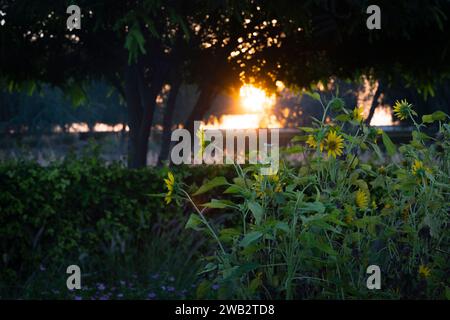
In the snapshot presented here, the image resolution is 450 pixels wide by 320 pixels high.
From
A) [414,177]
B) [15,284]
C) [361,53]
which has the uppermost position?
[361,53]

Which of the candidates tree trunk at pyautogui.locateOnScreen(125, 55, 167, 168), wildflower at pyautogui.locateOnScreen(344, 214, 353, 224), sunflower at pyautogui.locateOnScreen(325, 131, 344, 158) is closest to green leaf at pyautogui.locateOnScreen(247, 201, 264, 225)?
wildflower at pyautogui.locateOnScreen(344, 214, 353, 224)

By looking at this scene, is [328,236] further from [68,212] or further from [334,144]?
[68,212]

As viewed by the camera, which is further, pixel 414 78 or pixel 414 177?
pixel 414 78

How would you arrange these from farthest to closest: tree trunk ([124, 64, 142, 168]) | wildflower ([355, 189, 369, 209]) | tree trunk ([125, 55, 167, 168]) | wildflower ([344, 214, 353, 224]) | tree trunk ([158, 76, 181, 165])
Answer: tree trunk ([158, 76, 181, 165]), tree trunk ([124, 64, 142, 168]), tree trunk ([125, 55, 167, 168]), wildflower ([355, 189, 369, 209]), wildflower ([344, 214, 353, 224])

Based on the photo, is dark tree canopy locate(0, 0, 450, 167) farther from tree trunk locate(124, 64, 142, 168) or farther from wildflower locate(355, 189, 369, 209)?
wildflower locate(355, 189, 369, 209)

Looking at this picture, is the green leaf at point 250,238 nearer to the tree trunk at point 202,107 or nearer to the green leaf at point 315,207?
Result: the green leaf at point 315,207

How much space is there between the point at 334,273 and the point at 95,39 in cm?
1109

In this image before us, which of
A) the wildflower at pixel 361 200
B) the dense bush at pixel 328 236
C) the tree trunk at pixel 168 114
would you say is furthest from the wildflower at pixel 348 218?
the tree trunk at pixel 168 114

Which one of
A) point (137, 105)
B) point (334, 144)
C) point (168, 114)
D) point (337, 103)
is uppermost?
point (137, 105)

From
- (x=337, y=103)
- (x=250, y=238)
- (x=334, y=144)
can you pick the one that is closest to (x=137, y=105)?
(x=337, y=103)

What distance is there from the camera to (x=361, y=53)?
13539 millimetres

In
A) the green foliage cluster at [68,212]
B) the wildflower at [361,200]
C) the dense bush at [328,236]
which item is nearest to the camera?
the dense bush at [328,236]
